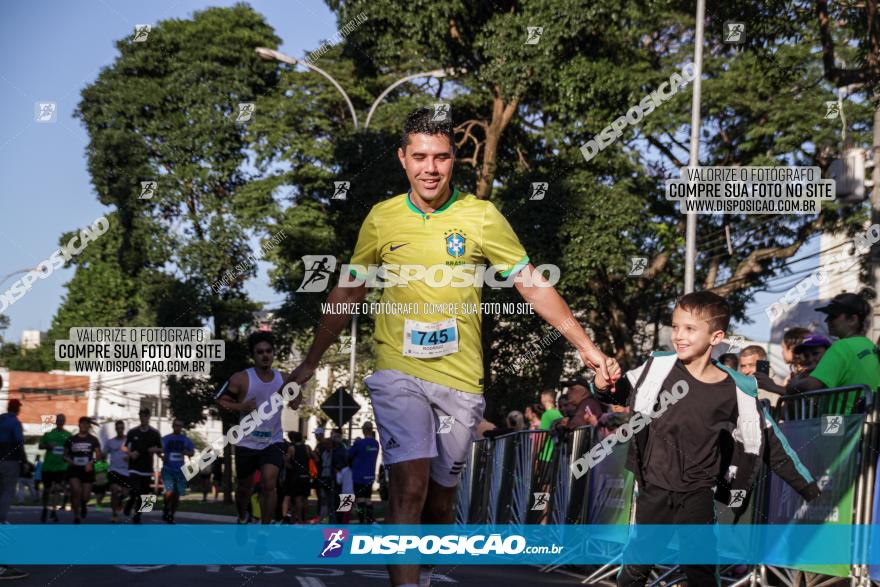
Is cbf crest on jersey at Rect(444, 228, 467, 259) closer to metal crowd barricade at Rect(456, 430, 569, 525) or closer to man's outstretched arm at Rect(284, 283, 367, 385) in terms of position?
man's outstretched arm at Rect(284, 283, 367, 385)

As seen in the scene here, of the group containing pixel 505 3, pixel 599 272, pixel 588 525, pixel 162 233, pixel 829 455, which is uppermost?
pixel 505 3

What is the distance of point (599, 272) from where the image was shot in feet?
91.0

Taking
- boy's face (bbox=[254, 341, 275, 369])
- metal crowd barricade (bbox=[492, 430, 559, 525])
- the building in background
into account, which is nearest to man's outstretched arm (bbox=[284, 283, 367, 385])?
boy's face (bbox=[254, 341, 275, 369])

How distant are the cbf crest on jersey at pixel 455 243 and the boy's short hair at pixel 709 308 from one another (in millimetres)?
1192

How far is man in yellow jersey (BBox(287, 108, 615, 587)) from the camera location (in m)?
5.50

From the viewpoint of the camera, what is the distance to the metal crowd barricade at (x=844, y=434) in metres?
6.93

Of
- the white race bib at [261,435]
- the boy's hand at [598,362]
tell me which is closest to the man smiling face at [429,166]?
the boy's hand at [598,362]

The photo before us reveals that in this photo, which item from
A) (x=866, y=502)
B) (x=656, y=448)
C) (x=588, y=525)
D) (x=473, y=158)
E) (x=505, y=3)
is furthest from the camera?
(x=473, y=158)

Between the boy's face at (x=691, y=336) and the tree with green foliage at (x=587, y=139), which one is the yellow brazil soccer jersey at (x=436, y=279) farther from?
the tree with green foliage at (x=587, y=139)

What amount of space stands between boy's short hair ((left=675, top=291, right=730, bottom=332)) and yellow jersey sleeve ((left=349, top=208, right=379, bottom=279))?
1525 mm

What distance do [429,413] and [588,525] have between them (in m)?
6.34

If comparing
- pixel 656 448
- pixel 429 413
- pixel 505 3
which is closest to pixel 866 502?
pixel 656 448

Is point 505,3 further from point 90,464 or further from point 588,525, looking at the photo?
point 588,525

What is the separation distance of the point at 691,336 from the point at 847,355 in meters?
2.65
